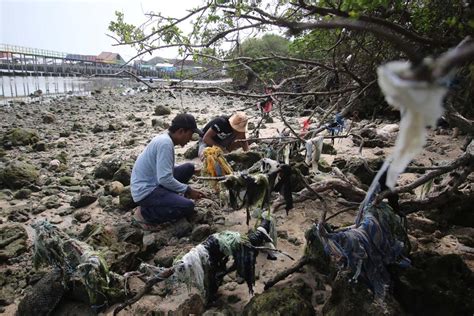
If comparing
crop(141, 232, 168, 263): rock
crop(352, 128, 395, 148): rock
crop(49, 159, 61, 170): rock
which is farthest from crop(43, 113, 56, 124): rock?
crop(352, 128, 395, 148): rock

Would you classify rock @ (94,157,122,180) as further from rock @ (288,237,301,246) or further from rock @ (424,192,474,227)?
rock @ (424,192,474,227)

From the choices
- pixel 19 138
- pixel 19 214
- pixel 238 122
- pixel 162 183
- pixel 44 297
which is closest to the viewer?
pixel 44 297

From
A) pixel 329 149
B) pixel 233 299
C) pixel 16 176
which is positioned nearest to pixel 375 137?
pixel 329 149

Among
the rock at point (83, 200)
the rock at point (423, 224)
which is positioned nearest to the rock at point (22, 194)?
the rock at point (83, 200)

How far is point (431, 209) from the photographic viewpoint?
13.4 ft

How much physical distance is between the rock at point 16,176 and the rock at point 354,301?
591cm

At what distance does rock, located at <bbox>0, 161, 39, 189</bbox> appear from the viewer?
6.26 meters

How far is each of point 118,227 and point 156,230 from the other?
47cm

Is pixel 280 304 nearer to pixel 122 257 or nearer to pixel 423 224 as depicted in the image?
pixel 122 257

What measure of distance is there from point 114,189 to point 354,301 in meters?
4.40

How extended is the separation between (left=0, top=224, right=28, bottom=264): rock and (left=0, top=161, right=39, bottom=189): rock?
6.96 ft

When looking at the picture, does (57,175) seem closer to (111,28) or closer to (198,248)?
(111,28)

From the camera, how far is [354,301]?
2.49 metres

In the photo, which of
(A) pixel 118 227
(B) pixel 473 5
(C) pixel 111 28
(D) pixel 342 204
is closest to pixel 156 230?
(A) pixel 118 227
